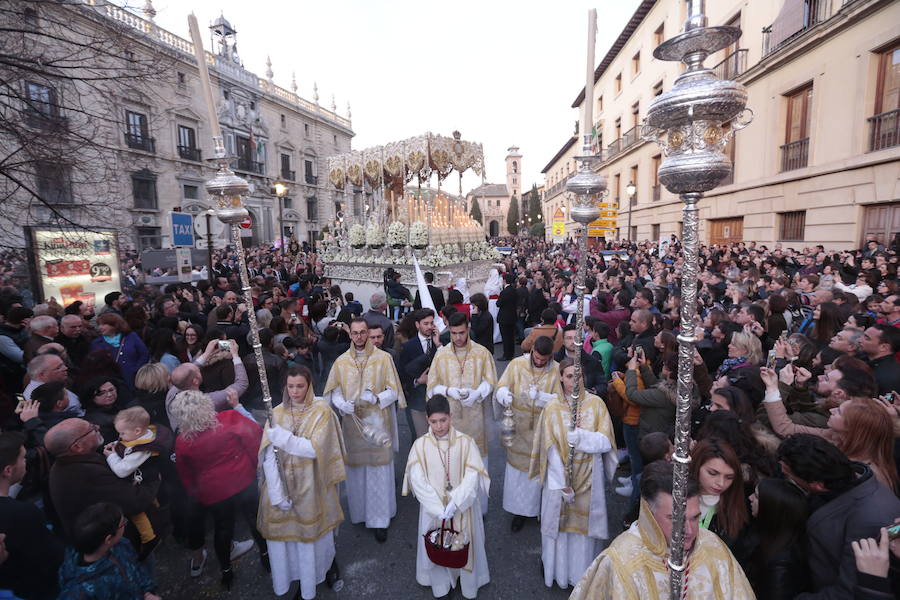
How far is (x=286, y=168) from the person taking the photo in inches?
1522

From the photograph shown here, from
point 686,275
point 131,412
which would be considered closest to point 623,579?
point 686,275

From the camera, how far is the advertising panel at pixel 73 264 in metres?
6.71

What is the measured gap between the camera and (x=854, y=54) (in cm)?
1105

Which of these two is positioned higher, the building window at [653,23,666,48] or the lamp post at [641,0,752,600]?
the building window at [653,23,666,48]

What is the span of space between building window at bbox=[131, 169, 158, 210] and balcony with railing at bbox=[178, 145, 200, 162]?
2.85 meters

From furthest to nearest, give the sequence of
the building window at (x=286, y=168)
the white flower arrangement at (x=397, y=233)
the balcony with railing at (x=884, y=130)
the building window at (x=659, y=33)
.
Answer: the building window at (x=286, y=168) < the building window at (x=659, y=33) < the white flower arrangement at (x=397, y=233) < the balcony with railing at (x=884, y=130)

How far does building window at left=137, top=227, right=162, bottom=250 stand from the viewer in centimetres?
2673

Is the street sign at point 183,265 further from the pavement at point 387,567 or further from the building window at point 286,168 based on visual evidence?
the building window at point 286,168

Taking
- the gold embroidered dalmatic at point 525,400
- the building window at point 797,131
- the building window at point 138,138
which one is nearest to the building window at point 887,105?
the building window at point 797,131

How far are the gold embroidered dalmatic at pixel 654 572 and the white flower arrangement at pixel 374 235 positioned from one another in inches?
501

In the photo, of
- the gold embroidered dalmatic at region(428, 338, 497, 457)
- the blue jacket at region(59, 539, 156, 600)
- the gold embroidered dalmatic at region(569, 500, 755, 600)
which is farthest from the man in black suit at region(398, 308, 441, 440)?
the gold embroidered dalmatic at region(569, 500, 755, 600)

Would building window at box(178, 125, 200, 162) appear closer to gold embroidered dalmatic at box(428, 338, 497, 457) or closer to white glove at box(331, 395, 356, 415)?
white glove at box(331, 395, 356, 415)

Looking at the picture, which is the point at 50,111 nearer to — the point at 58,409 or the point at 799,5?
the point at 58,409

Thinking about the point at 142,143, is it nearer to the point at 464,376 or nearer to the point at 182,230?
the point at 182,230
